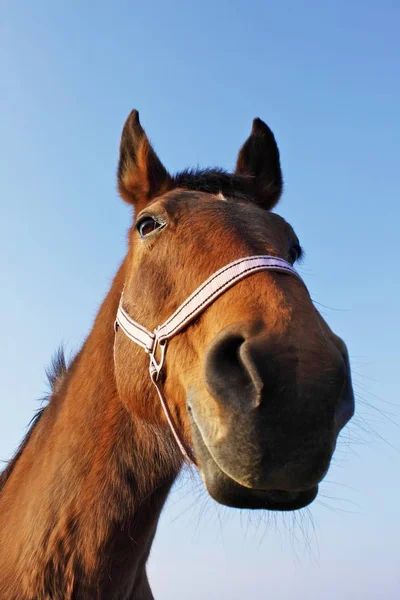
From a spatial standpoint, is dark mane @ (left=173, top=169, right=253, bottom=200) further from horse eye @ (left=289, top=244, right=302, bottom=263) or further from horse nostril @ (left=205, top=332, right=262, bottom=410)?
horse nostril @ (left=205, top=332, right=262, bottom=410)

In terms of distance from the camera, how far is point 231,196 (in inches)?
175

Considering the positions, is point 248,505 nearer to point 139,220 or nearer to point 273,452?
point 273,452

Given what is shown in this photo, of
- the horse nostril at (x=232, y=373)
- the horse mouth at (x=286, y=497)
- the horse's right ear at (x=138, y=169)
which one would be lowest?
the horse mouth at (x=286, y=497)

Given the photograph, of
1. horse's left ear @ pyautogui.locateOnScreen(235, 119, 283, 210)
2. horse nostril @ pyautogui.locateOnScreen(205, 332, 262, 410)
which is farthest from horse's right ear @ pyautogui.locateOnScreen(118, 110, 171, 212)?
horse nostril @ pyautogui.locateOnScreen(205, 332, 262, 410)

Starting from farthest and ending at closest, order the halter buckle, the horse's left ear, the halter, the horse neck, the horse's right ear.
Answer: the horse's left ear
the horse's right ear
the horse neck
the halter buckle
the halter

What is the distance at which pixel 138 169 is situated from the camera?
5.19 metres

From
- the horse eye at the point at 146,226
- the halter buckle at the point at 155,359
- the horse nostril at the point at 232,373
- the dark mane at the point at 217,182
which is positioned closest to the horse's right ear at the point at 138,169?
the dark mane at the point at 217,182

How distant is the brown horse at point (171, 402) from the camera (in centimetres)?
269

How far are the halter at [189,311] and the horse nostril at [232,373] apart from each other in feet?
1.66

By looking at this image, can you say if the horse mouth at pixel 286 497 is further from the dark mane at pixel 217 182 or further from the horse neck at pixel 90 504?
the dark mane at pixel 217 182

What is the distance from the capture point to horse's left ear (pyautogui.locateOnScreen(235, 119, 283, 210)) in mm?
5453

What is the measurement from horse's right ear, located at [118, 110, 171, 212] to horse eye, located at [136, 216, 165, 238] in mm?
601

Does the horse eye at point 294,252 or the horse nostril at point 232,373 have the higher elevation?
the horse nostril at point 232,373

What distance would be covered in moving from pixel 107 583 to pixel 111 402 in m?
1.20
